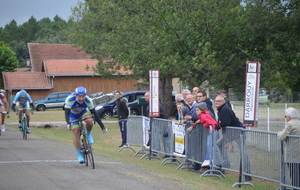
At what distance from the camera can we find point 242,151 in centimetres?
1075

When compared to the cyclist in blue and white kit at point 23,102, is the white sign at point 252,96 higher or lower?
higher

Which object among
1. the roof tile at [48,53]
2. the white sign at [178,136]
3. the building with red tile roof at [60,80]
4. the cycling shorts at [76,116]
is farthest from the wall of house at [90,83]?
the cycling shorts at [76,116]

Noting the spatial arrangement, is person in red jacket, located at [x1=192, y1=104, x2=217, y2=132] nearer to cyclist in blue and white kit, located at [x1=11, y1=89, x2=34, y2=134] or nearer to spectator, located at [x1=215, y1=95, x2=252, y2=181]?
spectator, located at [x1=215, y1=95, x2=252, y2=181]

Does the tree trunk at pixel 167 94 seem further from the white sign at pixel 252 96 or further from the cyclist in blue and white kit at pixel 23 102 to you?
the white sign at pixel 252 96

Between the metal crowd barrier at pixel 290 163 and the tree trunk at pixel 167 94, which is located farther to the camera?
the tree trunk at pixel 167 94

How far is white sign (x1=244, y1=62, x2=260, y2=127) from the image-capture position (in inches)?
406

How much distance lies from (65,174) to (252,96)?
13.6 ft

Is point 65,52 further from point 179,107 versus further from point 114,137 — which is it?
point 179,107

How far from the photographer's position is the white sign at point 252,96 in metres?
10.3

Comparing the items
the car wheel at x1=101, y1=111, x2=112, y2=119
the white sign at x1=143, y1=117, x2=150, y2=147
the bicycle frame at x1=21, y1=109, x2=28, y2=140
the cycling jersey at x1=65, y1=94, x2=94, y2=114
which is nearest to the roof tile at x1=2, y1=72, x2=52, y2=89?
the car wheel at x1=101, y1=111, x2=112, y2=119

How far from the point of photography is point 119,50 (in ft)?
97.1

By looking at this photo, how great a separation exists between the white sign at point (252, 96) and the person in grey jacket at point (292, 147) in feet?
2.94

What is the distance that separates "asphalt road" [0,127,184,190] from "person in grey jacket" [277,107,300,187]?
6.83ft

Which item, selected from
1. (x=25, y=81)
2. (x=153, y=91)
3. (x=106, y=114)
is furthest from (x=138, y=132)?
(x=25, y=81)
